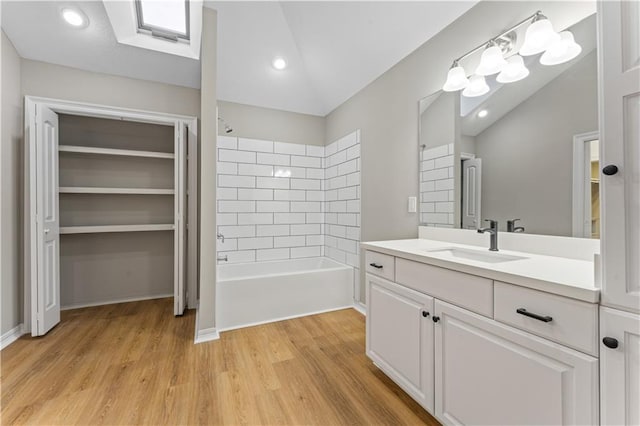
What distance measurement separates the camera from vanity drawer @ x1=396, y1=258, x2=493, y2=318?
43.8 inches

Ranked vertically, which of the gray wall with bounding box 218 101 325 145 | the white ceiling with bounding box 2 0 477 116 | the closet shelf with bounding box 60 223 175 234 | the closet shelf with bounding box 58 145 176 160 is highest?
the white ceiling with bounding box 2 0 477 116

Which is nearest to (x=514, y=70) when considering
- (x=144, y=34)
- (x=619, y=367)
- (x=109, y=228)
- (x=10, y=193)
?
(x=619, y=367)

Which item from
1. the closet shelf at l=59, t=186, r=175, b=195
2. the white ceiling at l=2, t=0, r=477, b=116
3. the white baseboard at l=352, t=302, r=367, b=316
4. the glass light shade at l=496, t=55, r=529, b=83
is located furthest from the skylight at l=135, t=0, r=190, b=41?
the white baseboard at l=352, t=302, r=367, b=316

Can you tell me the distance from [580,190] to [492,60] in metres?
0.85

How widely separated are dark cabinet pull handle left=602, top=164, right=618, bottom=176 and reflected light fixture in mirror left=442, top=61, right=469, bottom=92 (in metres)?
1.17

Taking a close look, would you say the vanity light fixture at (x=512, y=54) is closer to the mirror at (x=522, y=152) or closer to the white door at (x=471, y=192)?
the mirror at (x=522, y=152)

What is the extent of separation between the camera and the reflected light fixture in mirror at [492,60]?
59.9 inches

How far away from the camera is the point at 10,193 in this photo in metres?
2.25

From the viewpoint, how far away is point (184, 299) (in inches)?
112

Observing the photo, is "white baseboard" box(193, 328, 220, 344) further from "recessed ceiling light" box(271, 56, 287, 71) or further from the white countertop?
"recessed ceiling light" box(271, 56, 287, 71)

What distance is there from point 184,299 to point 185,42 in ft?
8.66

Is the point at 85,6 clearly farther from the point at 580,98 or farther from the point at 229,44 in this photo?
the point at 580,98

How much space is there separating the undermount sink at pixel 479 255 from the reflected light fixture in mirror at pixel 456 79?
3.46ft

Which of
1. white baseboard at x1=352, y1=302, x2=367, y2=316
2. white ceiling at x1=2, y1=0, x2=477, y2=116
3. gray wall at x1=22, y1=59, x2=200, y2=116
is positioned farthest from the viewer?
white baseboard at x1=352, y1=302, x2=367, y2=316
